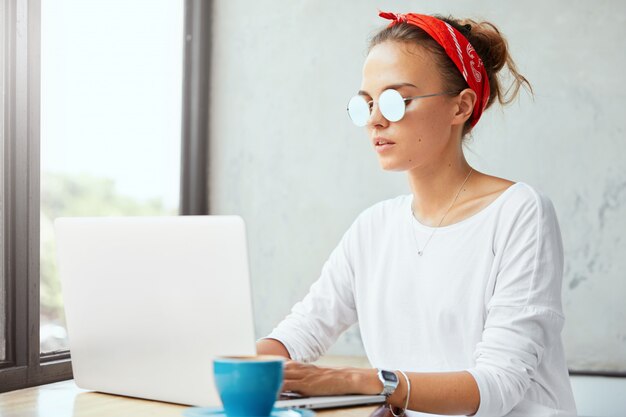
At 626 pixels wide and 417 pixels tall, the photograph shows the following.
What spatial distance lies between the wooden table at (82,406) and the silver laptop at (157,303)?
0.02 metres

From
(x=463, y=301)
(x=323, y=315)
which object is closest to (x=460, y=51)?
(x=463, y=301)

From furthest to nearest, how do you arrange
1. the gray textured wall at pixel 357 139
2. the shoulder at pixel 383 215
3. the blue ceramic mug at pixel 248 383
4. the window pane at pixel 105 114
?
the gray textured wall at pixel 357 139, the window pane at pixel 105 114, the shoulder at pixel 383 215, the blue ceramic mug at pixel 248 383

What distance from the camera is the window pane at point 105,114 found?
82.3 inches

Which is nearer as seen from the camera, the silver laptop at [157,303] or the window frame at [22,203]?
the silver laptop at [157,303]

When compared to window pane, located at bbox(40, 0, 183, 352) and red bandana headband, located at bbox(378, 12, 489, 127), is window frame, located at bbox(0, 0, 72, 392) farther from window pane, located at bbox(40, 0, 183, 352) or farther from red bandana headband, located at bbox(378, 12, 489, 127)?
red bandana headband, located at bbox(378, 12, 489, 127)

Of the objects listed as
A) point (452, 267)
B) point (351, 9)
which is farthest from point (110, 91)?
point (452, 267)

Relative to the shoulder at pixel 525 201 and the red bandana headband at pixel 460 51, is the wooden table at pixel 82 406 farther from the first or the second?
the red bandana headband at pixel 460 51

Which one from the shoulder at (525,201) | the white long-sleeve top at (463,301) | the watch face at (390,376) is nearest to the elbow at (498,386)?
the white long-sleeve top at (463,301)

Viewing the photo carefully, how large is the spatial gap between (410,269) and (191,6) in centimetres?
148

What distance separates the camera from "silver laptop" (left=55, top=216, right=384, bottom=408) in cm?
118

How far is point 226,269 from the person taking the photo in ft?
3.87

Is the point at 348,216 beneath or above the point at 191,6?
beneath

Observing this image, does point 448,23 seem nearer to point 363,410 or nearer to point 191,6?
point 363,410

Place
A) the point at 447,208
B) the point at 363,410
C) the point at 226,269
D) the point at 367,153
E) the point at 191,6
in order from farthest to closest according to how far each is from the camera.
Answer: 1. the point at 191,6
2. the point at 367,153
3. the point at 447,208
4. the point at 363,410
5. the point at 226,269
